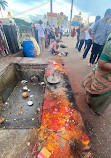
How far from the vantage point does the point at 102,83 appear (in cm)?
142

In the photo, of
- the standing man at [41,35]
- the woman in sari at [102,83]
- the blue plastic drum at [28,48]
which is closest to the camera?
the woman in sari at [102,83]

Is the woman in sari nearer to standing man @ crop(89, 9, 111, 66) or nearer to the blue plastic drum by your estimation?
standing man @ crop(89, 9, 111, 66)

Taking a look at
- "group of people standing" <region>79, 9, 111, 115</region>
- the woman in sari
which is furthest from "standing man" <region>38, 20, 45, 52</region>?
the woman in sari

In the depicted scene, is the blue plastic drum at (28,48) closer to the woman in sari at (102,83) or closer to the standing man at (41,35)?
the standing man at (41,35)

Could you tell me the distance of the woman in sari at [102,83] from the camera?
1.22 metres

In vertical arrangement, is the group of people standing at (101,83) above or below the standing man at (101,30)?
below

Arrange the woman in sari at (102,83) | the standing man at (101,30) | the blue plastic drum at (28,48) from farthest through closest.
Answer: the blue plastic drum at (28,48) < the standing man at (101,30) < the woman in sari at (102,83)

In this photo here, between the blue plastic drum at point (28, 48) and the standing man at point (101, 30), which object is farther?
the blue plastic drum at point (28, 48)

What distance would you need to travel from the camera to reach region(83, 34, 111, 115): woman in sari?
122 centimetres

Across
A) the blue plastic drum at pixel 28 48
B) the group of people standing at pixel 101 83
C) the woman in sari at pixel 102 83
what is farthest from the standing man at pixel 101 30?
the blue plastic drum at pixel 28 48

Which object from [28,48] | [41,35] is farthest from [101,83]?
[41,35]

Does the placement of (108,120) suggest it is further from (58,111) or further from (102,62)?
(102,62)

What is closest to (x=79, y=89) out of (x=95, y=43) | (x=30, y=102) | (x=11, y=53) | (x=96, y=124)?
(x=96, y=124)

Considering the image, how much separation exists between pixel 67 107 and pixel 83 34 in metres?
5.40
